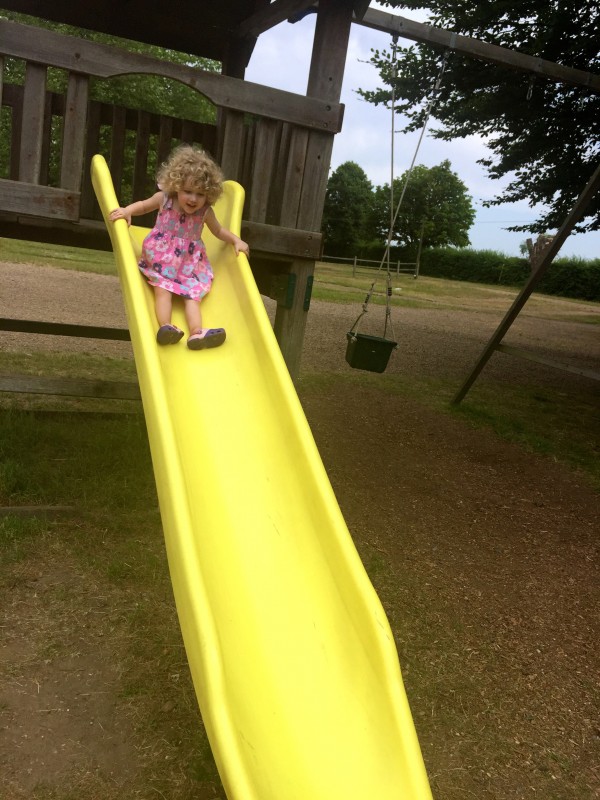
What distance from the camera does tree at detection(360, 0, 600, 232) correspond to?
8.77 m

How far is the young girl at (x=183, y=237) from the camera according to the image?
13.0 feet

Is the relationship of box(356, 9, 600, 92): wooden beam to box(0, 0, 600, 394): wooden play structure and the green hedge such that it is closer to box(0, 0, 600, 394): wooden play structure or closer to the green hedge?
box(0, 0, 600, 394): wooden play structure

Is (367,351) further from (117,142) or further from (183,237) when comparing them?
(117,142)

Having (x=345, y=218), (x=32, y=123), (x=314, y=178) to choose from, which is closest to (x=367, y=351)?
(x=314, y=178)

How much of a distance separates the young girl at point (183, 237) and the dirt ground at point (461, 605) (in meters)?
1.82

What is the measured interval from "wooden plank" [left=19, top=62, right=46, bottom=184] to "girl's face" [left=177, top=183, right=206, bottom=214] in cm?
90

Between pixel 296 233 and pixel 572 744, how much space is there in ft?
11.2

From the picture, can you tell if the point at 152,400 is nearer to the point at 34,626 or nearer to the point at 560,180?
the point at 34,626

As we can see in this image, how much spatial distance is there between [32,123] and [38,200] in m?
0.45

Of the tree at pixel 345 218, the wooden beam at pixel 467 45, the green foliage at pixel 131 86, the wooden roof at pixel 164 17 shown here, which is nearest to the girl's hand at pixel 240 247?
the wooden beam at pixel 467 45

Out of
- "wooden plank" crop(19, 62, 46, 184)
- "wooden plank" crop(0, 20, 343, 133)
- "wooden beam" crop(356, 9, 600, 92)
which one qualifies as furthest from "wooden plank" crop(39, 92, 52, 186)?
"wooden beam" crop(356, 9, 600, 92)

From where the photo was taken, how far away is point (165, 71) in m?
4.20

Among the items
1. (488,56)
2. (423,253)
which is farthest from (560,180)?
(423,253)

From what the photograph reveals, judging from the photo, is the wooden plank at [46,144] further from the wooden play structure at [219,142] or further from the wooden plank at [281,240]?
the wooden plank at [281,240]
